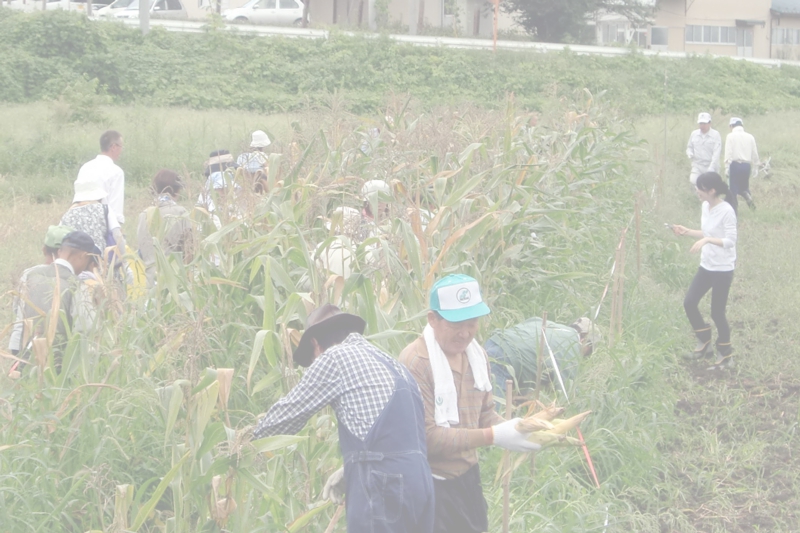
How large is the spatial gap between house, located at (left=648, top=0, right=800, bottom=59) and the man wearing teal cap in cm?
3991

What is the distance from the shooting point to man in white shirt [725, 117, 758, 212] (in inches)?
544

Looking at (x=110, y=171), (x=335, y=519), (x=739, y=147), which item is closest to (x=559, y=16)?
(x=739, y=147)

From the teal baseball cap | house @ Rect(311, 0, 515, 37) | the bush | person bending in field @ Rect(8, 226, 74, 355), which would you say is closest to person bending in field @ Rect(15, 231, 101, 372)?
person bending in field @ Rect(8, 226, 74, 355)

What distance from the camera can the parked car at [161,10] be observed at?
3162 centimetres

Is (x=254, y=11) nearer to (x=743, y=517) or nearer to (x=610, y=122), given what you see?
(x=610, y=122)

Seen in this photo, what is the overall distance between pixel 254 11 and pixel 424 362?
32514mm

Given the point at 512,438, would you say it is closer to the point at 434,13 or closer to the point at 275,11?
the point at 275,11

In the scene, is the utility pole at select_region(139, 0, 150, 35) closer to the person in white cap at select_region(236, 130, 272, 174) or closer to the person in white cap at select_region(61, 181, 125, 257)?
the person in white cap at select_region(236, 130, 272, 174)

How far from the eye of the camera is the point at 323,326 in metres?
3.36

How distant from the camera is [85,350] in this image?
406 cm

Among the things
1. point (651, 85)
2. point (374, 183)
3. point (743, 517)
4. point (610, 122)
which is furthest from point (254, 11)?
point (743, 517)

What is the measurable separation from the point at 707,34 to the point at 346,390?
43.9 m

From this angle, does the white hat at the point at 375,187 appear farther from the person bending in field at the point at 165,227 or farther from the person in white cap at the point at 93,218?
the person in white cap at the point at 93,218

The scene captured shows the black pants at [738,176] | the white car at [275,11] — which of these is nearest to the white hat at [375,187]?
the black pants at [738,176]
